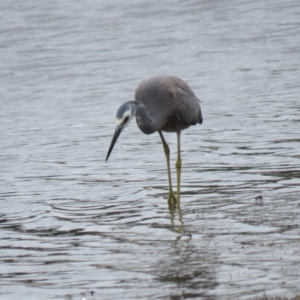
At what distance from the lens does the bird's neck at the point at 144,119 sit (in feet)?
26.9

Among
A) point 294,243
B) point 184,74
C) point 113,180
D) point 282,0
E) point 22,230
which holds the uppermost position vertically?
point 294,243

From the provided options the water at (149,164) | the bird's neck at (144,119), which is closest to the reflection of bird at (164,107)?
the bird's neck at (144,119)

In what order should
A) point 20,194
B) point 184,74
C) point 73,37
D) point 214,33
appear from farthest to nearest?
point 73,37
point 214,33
point 184,74
point 20,194

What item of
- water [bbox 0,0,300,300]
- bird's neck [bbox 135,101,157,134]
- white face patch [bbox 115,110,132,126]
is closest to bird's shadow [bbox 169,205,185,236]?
water [bbox 0,0,300,300]

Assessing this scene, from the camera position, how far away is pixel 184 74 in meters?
17.2

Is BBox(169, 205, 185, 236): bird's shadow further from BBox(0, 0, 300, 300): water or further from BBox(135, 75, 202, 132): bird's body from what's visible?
BBox(135, 75, 202, 132): bird's body

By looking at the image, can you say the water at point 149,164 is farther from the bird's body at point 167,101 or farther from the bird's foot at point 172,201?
the bird's body at point 167,101

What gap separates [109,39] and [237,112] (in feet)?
29.3

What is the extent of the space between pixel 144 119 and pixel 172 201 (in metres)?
0.84

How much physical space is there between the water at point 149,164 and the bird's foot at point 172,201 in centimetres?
8

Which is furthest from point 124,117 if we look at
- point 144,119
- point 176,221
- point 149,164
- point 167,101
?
point 149,164

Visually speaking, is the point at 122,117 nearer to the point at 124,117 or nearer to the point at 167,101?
the point at 124,117

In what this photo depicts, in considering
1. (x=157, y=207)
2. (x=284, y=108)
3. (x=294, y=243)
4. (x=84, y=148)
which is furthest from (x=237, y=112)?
(x=294, y=243)

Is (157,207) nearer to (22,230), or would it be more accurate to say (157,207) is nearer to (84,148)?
(22,230)
